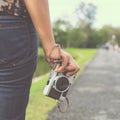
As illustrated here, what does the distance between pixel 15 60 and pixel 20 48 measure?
6 cm

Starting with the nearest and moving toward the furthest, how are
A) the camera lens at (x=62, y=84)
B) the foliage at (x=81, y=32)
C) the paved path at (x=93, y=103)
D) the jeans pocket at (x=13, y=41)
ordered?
the jeans pocket at (x=13, y=41) < the camera lens at (x=62, y=84) < the paved path at (x=93, y=103) < the foliage at (x=81, y=32)

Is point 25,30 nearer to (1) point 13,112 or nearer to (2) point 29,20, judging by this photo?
(2) point 29,20

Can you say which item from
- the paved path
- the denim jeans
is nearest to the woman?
the denim jeans

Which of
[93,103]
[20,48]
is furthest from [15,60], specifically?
[93,103]

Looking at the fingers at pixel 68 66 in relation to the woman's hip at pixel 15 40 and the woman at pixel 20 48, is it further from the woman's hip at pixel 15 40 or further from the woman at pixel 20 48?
the woman's hip at pixel 15 40

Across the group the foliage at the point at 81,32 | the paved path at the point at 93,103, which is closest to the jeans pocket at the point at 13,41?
the paved path at the point at 93,103

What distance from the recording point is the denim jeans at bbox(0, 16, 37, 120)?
86.3 inches

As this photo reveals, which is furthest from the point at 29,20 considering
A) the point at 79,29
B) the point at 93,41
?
the point at 93,41

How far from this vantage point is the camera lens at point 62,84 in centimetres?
229

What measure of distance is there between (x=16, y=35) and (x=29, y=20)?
11 centimetres

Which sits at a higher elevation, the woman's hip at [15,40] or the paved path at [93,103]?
the woman's hip at [15,40]

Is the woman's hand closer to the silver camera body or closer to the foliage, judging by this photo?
the silver camera body

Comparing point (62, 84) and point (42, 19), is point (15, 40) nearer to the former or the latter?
point (42, 19)

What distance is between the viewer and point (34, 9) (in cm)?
219
